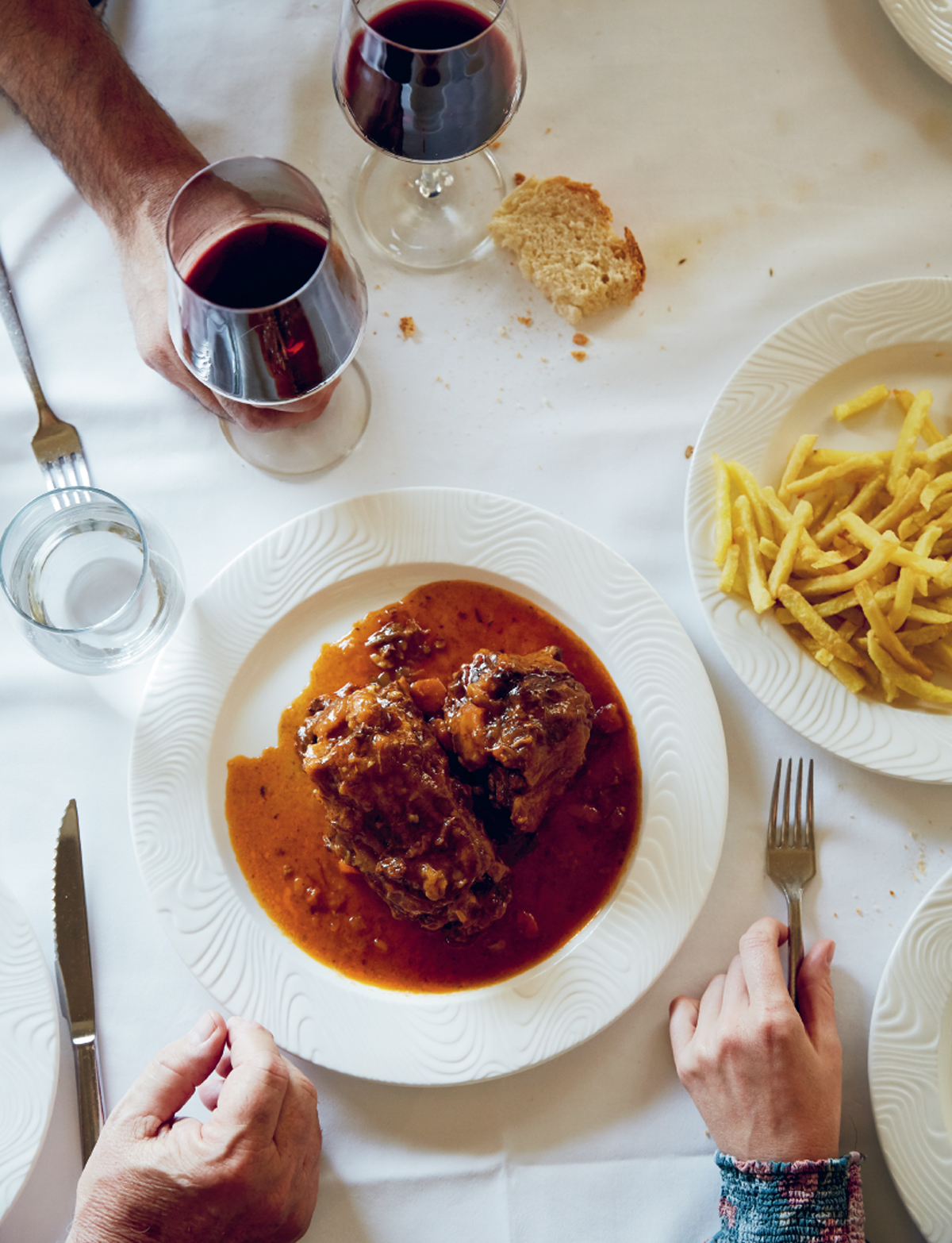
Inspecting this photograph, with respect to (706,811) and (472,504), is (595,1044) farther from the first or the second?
(472,504)

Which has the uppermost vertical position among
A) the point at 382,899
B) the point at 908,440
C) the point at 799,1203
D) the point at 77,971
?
the point at 908,440

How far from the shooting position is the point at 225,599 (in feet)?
8.85

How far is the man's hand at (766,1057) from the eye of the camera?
242cm

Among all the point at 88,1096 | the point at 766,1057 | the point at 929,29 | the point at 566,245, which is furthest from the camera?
the point at 566,245

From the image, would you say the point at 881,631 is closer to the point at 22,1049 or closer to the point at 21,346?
the point at 22,1049

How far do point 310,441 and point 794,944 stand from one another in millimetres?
2109

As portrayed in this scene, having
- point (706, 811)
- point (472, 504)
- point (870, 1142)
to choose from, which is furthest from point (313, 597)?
point (870, 1142)

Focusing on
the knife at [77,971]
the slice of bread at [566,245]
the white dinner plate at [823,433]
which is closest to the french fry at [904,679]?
the white dinner plate at [823,433]

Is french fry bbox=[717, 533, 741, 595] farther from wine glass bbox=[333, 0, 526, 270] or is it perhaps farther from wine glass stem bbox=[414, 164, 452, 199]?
wine glass stem bbox=[414, 164, 452, 199]

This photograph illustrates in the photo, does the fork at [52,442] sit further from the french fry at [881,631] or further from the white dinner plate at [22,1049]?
the french fry at [881,631]

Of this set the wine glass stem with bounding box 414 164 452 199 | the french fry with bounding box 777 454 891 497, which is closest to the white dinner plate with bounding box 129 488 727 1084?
the french fry with bounding box 777 454 891 497

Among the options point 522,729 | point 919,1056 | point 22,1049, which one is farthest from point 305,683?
point 919,1056

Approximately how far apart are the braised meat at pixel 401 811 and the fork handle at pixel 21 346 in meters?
1.45

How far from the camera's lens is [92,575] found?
2.69m
